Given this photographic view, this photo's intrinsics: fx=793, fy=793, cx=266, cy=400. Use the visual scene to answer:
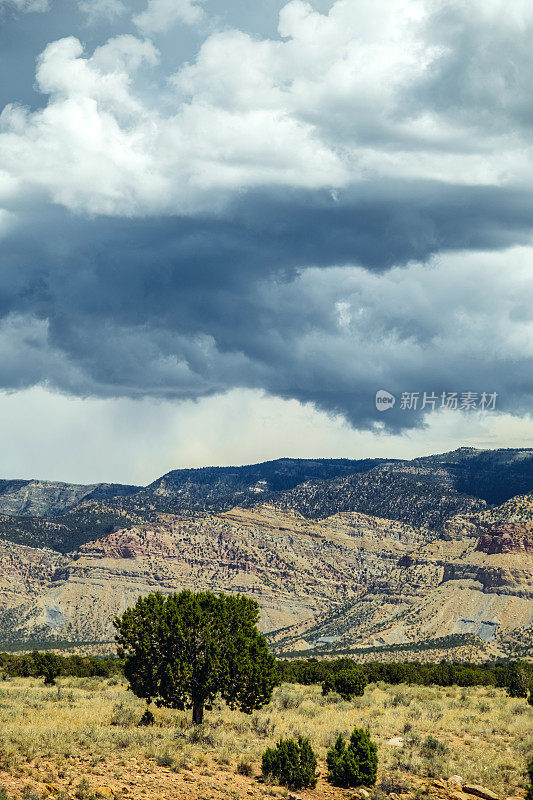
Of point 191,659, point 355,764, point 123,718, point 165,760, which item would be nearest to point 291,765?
point 355,764

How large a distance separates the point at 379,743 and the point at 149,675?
1219cm

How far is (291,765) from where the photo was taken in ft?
103

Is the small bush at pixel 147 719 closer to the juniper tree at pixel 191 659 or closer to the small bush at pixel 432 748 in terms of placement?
the juniper tree at pixel 191 659

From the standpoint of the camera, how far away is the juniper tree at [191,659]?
41469mm

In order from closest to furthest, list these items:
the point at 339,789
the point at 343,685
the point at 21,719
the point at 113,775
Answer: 1. the point at 113,775
2. the point at 339,789
3. the point at 21,719
4. the point at 343,685

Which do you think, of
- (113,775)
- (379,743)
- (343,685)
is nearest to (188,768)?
(113,775)

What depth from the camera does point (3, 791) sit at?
81.5 feet

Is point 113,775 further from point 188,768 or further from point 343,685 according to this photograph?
point 343,685

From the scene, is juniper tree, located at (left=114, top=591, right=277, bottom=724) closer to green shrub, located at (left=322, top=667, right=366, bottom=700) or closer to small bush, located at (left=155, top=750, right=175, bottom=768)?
small bush, located at (left=155, top=750, right=175, bottom=768)

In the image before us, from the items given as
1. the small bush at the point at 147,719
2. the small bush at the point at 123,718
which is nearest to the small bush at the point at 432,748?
the small bush at the point at 147,719

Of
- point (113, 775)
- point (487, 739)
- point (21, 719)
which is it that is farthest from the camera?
point (487, 739)

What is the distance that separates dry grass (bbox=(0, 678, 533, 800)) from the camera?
2902 centimetres

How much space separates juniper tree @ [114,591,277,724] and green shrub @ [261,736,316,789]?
946 cm

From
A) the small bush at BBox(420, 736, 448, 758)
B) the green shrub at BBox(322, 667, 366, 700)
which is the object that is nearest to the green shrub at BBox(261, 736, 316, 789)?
the small bush at BBox(420, 736, 448, 758)
